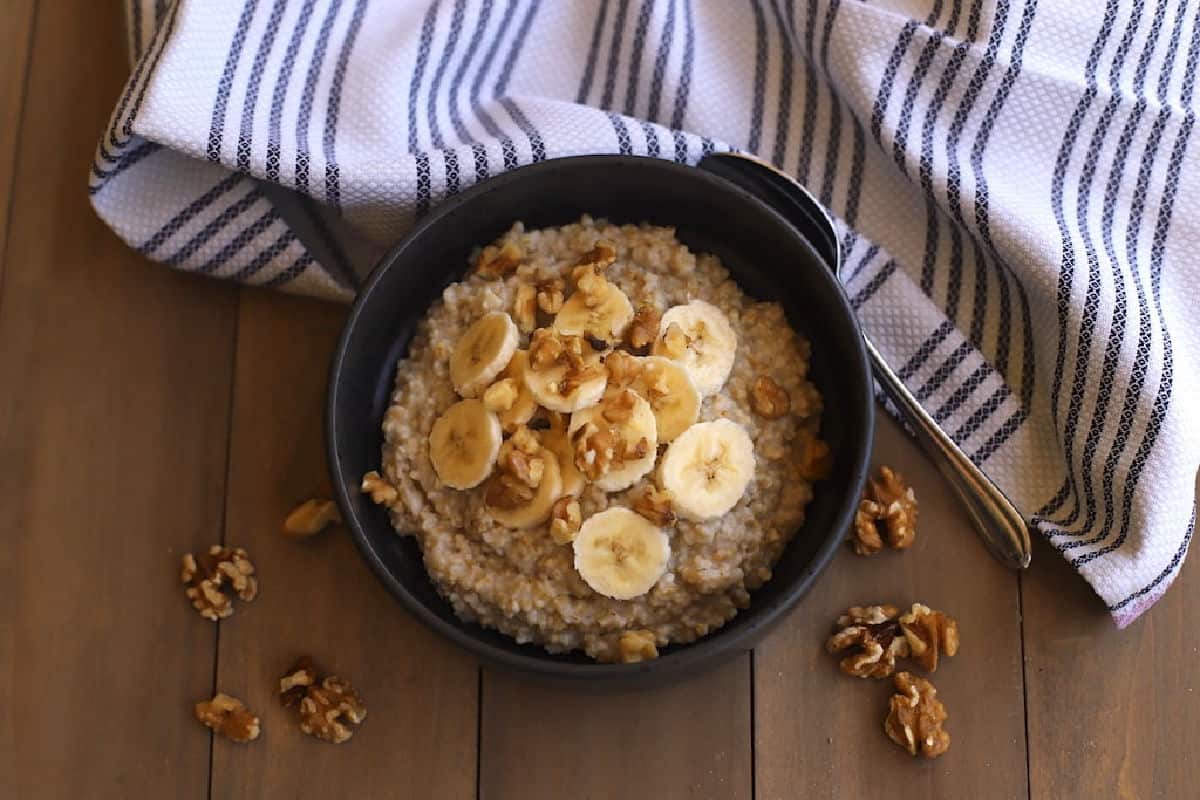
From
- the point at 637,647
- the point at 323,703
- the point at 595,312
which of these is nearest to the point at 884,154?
the point at 595,312

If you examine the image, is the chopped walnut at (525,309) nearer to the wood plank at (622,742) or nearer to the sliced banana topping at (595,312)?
the sliced banana topping at (595,312)

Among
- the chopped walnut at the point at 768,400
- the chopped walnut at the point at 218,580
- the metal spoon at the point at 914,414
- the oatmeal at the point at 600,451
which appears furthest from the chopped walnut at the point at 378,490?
the metal spoon at the point at 914,414

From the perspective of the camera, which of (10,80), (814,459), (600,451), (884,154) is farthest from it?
(10,80)

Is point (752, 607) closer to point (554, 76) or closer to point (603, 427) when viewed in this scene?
point (603, 427)

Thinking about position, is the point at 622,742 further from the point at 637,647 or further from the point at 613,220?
the point at 613,220

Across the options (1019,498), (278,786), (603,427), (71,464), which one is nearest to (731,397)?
(603,427)
